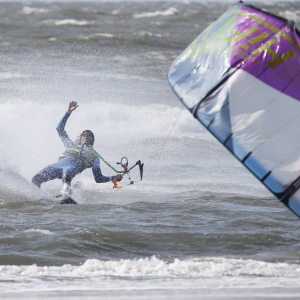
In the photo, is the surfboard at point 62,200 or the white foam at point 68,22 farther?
the white foam at point 68,22

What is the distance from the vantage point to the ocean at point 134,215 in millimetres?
4559

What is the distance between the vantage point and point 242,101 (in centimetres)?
447

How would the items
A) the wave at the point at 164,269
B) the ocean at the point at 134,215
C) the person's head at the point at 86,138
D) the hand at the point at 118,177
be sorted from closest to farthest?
the ocean at the point at 134,215 → the wave at the point at 164,269 → the hand at the point at 118,177 → the person's head at the point at 86,138

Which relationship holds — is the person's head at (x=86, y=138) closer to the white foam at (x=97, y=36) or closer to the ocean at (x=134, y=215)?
the ocean at (x=134, y=215)

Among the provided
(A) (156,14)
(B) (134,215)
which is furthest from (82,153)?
(A) (156,14)

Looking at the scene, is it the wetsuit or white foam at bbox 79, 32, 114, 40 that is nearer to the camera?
the wetsuit

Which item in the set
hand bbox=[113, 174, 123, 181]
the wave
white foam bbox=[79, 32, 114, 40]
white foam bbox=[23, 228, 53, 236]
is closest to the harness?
hand bbox=[113, 174, 123, 181]

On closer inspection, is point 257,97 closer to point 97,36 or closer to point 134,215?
point 134,215

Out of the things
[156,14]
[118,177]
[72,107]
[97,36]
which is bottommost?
[97,36]

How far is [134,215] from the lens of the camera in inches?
276

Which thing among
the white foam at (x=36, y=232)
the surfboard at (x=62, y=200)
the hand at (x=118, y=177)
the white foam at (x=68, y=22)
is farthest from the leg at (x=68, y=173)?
the white foam at (x=68, y=22)

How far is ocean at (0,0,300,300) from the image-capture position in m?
4.56

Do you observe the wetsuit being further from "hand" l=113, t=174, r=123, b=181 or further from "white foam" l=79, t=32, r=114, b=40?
"white foam" l=79, t=32, r=114, b=40

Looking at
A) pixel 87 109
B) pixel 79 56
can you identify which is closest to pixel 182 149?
pixel 87 109
